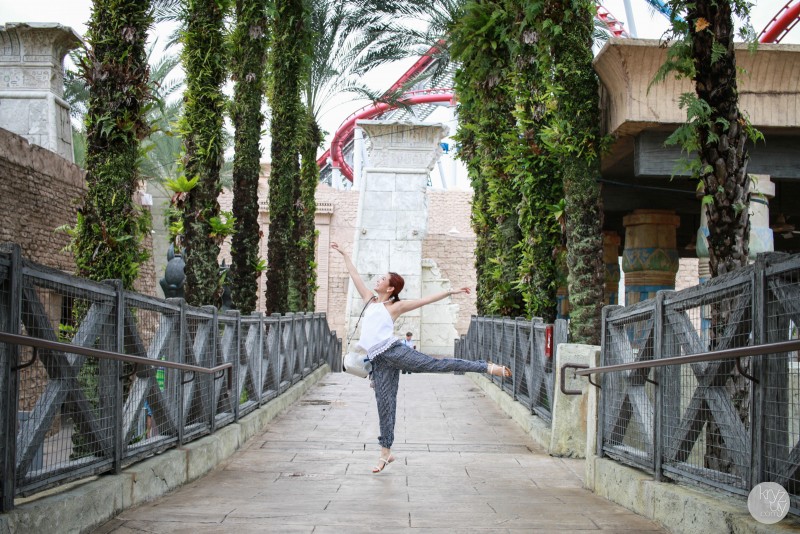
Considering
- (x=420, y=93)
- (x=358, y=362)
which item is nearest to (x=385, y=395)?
(x=358, y=362)

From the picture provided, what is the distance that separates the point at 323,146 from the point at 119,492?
62.4 ft

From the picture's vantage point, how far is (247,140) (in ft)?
47.4

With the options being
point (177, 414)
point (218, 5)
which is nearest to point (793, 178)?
point (218, 5)

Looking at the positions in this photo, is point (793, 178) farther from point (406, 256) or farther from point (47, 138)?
point (406, 256)

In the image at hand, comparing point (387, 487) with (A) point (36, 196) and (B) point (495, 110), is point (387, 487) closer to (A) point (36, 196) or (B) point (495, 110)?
(A) point (36, 196)

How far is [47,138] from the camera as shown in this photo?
647 inches

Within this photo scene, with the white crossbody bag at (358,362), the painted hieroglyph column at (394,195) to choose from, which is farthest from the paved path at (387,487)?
the painted hieroglyph column at (394,195)

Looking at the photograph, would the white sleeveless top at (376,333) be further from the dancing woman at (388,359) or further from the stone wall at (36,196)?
the stone wall at (36,196)

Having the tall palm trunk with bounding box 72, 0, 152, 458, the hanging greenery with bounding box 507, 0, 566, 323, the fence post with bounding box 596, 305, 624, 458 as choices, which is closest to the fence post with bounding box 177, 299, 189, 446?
the tall palm trunk with bounding box 72, 0, 152, 458

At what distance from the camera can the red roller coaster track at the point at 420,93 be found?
2508 cm

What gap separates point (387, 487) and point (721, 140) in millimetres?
3253

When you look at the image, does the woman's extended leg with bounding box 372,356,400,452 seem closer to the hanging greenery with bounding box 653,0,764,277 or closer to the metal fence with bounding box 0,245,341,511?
the metal fence with bounding box 0,245,341,511
